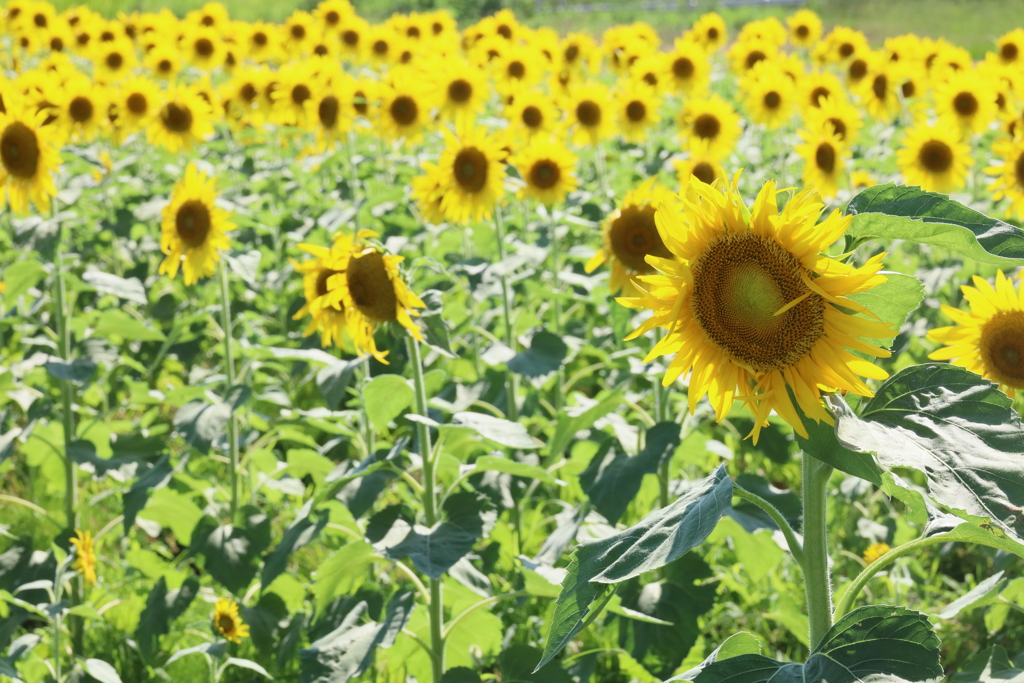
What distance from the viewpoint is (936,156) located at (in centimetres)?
468

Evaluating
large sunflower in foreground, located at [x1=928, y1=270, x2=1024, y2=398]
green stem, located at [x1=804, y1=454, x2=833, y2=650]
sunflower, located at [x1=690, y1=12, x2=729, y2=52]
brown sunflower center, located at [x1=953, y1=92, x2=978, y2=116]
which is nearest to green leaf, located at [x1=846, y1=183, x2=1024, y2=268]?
green stem, located at [x1=804, y1=454, x2=833, y2=650]

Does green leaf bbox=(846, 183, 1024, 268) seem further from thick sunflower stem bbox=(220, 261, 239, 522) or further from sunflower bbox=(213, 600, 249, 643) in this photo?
thick sunflower stem bbox=(220, 261, 239, 522)

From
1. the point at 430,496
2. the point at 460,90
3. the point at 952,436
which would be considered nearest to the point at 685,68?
the point at 460,90

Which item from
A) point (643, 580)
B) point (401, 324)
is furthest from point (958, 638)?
point (401, 324)

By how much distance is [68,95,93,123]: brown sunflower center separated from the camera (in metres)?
5.41

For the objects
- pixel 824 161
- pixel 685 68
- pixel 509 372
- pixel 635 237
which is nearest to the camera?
pixel 635 237

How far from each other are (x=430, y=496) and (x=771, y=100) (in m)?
4.56

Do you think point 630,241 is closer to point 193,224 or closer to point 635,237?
point 635,237

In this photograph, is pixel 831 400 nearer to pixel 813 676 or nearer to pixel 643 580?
pixel 813 676

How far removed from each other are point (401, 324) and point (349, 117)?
3.36 metres

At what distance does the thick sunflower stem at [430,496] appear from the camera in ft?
8.15

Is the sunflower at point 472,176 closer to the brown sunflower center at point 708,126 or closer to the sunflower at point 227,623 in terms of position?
the sunflower at point 227,623

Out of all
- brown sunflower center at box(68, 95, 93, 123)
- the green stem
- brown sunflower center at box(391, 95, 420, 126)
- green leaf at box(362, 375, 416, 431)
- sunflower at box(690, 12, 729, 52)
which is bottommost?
green leaf at box(362, 375, 416, 431)

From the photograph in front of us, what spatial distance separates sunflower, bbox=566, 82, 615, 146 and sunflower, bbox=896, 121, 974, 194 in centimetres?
176
